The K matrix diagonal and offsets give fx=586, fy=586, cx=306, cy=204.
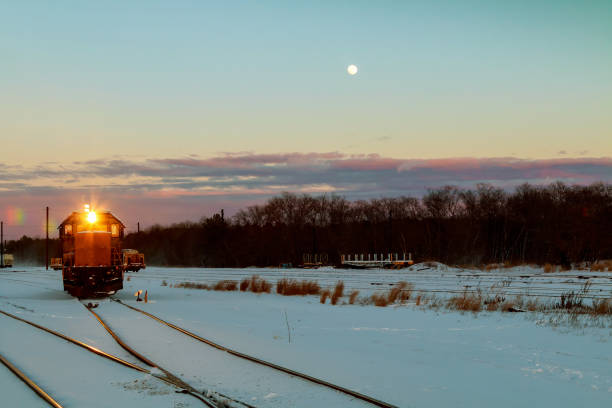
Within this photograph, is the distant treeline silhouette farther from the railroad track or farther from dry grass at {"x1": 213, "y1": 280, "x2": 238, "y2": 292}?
the railroad track

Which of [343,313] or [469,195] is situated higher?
[469,195]

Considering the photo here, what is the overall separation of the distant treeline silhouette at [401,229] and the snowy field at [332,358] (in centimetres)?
4898

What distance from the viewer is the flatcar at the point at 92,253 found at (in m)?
26.6

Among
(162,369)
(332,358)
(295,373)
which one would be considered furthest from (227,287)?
(295,373)

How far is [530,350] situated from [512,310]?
601 cm

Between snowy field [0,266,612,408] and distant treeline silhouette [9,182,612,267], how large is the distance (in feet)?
161

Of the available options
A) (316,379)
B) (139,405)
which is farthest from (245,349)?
(139,405)

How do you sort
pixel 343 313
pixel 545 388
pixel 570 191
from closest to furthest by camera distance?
pixel 545 388
pixel 343 313
pixel 570 191

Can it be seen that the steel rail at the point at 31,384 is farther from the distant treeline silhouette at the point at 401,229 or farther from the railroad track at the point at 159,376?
the distant treeline silhouette at the point at 401,229

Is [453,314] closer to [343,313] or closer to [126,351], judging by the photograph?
[343,313]

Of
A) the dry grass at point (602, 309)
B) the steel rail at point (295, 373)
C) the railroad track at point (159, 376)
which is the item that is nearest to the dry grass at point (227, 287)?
the steel rail at point (295, 373)

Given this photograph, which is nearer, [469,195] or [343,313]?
[343,313]

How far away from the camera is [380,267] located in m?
54.5

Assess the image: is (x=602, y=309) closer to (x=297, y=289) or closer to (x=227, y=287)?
(x=297, y=289)
